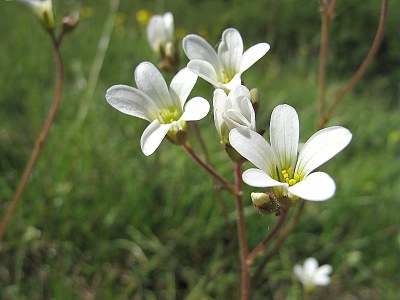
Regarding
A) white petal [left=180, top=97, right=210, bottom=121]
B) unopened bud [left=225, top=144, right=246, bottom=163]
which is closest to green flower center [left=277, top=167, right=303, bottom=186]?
unopened bud [left=225, top=144, right=246, bottom=163]

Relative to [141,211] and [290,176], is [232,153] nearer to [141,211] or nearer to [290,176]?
[290,176]

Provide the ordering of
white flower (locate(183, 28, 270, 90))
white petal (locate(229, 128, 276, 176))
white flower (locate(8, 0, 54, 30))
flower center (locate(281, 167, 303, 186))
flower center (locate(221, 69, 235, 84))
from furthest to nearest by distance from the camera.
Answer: white flower (locate(8, 0, 54, 30)), flower center (locate(221, 69, 235, 84)), white flower (locate(183, 28, 270, 90)), flower center (locate(281, 167, 303, 186)), white petal (locate(229, 128, 276, 176))

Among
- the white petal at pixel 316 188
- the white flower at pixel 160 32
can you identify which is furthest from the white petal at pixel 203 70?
the white flower at pixel 160 32

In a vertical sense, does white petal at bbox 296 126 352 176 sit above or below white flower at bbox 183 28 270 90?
below

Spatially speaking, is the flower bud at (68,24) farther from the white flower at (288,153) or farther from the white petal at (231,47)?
the white flower at (288,153)

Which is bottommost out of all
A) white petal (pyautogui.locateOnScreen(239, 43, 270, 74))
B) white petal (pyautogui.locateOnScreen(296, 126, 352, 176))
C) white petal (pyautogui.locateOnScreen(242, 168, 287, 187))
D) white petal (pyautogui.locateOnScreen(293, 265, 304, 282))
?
white petal (pyautogui.locateOnScreen(242, 168, 287, 187))

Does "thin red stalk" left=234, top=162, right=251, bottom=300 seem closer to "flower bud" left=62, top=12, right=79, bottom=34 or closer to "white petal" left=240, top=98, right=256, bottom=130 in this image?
"white petal" left=240, top=98, right=256, bottom=130

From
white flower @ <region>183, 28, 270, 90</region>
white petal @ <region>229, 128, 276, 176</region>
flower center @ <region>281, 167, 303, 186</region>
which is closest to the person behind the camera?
white petal @ <region>229, 128, 276, 176</region>

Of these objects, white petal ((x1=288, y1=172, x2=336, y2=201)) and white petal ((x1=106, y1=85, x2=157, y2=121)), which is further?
white petal ((x1=106, y1=85, x2=157, y2=121))

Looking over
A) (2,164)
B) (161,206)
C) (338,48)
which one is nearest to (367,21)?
(338,48)

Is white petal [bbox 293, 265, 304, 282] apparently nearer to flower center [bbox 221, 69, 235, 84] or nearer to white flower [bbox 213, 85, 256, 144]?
flower center [bbox 221, 69, 235, 84]
